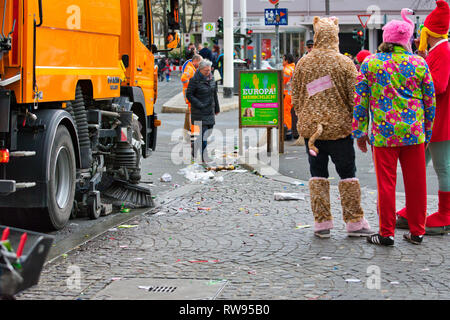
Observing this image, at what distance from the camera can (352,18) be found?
60531mm

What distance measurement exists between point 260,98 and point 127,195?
18.3 ft

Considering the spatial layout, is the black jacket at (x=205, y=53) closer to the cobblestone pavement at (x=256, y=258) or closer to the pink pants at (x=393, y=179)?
the cobblestone pavement at (x=256, y=258)

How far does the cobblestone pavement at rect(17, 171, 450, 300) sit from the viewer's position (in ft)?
18.5

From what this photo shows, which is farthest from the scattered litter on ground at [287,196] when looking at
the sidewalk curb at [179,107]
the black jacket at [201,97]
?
the sidewalk curb at [179,107]

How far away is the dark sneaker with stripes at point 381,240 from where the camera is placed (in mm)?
6984

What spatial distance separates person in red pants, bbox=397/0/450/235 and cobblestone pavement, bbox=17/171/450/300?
8.9 inches

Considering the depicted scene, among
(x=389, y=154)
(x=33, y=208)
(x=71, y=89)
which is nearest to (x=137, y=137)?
(x=71, y=89)

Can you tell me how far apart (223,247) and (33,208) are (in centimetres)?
171

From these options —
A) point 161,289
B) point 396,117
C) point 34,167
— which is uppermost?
point 396,117

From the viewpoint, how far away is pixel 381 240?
23.0ft

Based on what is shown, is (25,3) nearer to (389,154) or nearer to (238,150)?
(389,154)

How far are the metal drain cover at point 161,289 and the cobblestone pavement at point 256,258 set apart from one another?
0.09 metres

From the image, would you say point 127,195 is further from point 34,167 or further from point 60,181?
point 34,167

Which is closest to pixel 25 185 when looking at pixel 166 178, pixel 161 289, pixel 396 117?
pixel 161 289
